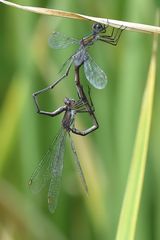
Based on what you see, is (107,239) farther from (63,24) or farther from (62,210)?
(63,24)

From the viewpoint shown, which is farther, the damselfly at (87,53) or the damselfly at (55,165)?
the damselfly at (55,165)

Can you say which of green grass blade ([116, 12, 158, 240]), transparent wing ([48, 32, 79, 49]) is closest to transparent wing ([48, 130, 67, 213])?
transparent wing ([48, 32, 79, 49])

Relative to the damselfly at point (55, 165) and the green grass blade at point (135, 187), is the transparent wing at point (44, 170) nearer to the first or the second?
the damselfly at point (55, 165)

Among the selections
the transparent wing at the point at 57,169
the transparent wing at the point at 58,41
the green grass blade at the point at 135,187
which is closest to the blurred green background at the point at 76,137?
the transparent wing at the point at 57,169

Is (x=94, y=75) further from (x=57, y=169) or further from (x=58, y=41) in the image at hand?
(x=57, y=169)

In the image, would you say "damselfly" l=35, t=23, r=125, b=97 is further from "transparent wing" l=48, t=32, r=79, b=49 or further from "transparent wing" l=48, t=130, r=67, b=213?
"transparent wing" l=48, t=130, r=67, b=213

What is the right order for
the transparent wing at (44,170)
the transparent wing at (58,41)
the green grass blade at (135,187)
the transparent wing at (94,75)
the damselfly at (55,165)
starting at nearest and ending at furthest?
the green grass blade at (135,187), the transparent wing at (94,75), the transparent wing at (58,41), the damselfly at (55,165), the transparent wing at (44,170)

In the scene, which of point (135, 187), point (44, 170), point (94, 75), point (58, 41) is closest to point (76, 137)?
point (44, 170)
